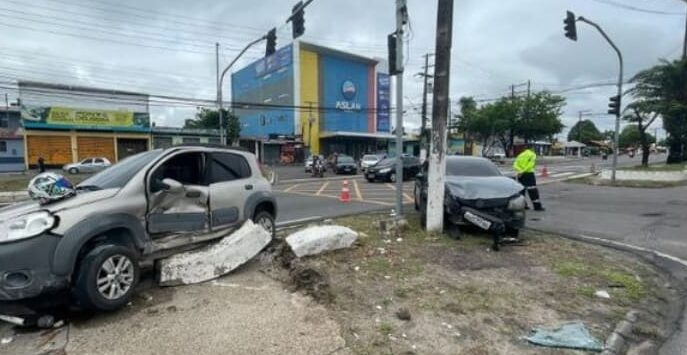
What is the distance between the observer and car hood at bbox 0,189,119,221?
166 inches

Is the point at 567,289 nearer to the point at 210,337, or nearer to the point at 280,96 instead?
the point at 210,337

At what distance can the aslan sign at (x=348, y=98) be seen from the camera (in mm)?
61281

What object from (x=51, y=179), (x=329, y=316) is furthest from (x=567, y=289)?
(x=51, y=179)

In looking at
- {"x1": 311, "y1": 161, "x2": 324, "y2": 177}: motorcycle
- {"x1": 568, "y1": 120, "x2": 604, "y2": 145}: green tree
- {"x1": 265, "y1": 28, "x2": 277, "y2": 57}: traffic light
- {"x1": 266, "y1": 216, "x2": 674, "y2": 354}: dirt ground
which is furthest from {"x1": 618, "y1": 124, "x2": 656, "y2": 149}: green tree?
{"x1": 266, "y1": 216, "x2": 674, "y2": 354}: dirt ground

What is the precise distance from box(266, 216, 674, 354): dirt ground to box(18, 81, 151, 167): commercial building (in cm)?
3598

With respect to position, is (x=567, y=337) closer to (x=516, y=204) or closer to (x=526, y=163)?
(x=516, y=204)

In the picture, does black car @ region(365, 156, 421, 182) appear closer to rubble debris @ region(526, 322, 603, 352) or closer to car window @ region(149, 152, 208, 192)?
car window @ region(149, 152, 208, 192)

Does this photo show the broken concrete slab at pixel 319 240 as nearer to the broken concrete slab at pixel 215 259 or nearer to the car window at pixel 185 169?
the broken concrete slab at pixel 215 259

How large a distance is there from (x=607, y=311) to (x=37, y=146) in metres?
44.5

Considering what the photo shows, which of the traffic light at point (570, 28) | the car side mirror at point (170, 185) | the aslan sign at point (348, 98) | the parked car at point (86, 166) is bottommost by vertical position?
the parked car at point (86, 166)

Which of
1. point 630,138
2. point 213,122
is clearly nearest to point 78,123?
point 213,122

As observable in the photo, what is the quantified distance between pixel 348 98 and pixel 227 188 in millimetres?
57035

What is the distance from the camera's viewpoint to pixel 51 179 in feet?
14.7

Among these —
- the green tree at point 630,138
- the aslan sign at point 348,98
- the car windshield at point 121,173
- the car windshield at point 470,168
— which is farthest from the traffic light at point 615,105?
the green tree at point 630,138
